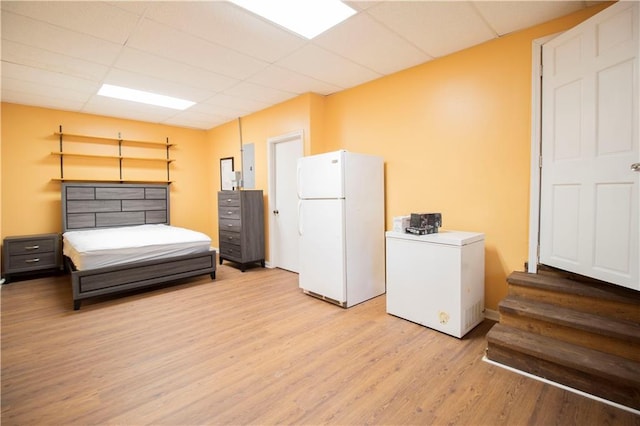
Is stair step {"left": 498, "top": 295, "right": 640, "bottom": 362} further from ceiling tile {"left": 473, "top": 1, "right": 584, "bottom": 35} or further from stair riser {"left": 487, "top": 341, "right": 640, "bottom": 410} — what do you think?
ceiling tile {"left": 473, "top": 1, "right": 584, "bottom": 35}

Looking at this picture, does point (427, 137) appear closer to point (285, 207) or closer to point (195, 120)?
point (285, 207)

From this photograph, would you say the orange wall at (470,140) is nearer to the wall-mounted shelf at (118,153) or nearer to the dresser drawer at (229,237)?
the dresser drawer at (229,237)

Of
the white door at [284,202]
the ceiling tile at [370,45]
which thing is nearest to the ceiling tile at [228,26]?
the ceiling tile at [370,45]

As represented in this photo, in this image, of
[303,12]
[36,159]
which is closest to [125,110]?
[36,159]

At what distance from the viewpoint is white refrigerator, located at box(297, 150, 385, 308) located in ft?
10.4

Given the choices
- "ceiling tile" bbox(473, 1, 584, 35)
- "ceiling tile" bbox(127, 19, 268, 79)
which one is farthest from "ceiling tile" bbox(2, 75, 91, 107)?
"ceiling tile" bbox(473, 1, 584, 35)

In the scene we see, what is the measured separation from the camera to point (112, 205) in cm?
515

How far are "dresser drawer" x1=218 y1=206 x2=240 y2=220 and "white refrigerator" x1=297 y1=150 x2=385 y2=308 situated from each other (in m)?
1.59

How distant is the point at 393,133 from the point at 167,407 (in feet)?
10.6

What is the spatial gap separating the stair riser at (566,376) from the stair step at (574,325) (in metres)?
0.24

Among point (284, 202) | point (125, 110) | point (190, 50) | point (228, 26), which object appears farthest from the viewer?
point (125, 110)

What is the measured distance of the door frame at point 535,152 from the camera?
98.1 inches

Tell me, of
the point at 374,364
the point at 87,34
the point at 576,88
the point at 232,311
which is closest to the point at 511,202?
the point at 576,88

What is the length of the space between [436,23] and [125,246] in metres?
3.91
